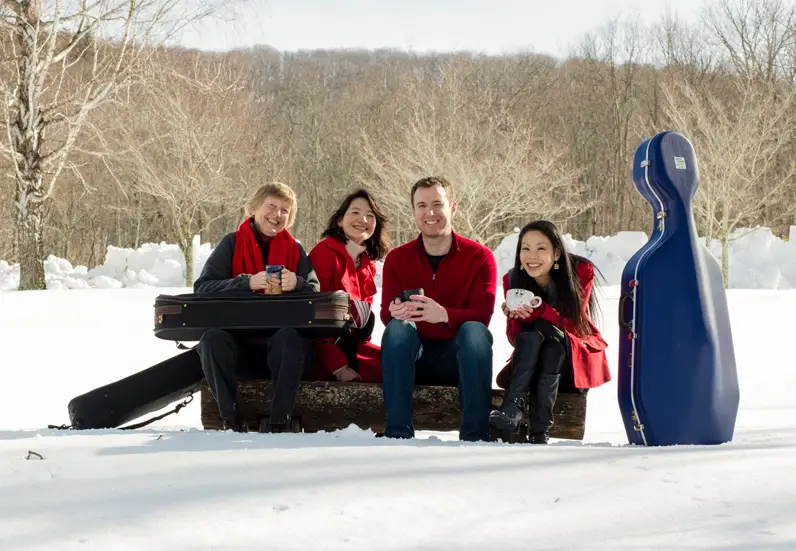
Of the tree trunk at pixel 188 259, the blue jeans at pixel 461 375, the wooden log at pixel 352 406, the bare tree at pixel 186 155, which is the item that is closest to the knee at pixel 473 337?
the blue jeans at pixel 461 375

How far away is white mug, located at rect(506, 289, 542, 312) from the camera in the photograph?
4.02m

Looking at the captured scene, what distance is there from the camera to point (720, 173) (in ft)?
74.5

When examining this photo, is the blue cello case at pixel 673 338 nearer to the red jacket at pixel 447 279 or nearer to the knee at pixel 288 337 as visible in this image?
the red jacket at pixel 447 279

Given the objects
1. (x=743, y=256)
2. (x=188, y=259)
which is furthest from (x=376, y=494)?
(x=743, y=256)

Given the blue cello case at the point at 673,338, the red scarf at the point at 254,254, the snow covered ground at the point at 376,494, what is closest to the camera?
the snow covered ground at the point at 376,494

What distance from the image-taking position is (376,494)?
2.49 metres

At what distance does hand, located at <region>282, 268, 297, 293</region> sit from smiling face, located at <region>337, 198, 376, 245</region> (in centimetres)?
49

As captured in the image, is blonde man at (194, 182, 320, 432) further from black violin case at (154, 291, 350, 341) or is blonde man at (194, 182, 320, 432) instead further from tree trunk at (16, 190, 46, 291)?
tree trunk at (16, 190, 46, 291)

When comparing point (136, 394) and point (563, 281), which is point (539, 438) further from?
point (136, 394)

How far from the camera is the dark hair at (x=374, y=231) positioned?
4668 millimetres

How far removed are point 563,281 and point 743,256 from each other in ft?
72.0

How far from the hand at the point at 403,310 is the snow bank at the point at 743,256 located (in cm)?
1832

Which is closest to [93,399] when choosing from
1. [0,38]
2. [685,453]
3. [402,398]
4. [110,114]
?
A: [402,398]

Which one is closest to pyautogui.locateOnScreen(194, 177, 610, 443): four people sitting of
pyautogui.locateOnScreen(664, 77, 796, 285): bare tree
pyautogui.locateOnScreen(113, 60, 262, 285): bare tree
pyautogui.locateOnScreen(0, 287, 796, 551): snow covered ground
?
pyautogui.locateOnScreen(0, 287, 796, 551): snow covered ground
